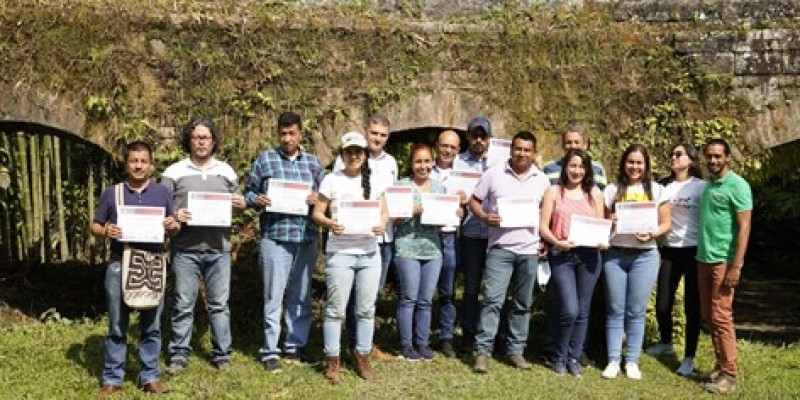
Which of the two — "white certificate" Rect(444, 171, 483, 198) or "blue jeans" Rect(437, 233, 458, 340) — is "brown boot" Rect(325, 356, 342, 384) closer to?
"blue jeans" Rect(437, 233, 458, 340)

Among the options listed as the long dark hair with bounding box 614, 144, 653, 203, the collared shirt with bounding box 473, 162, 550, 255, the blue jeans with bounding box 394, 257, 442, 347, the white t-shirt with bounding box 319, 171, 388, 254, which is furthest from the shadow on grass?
the long dark hair with bounding box 614, 144, 653, 203

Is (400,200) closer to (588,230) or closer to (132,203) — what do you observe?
(588,230)

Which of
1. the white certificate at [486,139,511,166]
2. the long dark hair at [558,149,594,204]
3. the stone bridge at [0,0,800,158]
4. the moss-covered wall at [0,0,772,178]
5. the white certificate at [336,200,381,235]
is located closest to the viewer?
the white certificate at [336,200,381,235]

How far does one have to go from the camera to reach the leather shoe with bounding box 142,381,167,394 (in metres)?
5.28

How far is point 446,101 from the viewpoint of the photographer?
7133 mm

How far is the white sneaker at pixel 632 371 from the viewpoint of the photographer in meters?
5.96

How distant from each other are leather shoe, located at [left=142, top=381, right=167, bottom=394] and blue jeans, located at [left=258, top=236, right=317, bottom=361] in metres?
0.71

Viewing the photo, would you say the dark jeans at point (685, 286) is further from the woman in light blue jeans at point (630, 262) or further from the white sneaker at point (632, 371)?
the white sneaker at point (632, 371)

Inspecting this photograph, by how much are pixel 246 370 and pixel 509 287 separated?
1.84 metres

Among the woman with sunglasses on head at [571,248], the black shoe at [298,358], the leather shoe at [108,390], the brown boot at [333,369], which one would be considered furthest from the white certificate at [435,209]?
the leather shoe at [108,390]

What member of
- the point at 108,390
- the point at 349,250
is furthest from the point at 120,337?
the point at 349,250

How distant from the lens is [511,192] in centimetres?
573

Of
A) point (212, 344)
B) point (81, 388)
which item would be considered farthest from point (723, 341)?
point (81, 388)

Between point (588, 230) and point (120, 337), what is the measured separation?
2854 millimetres
